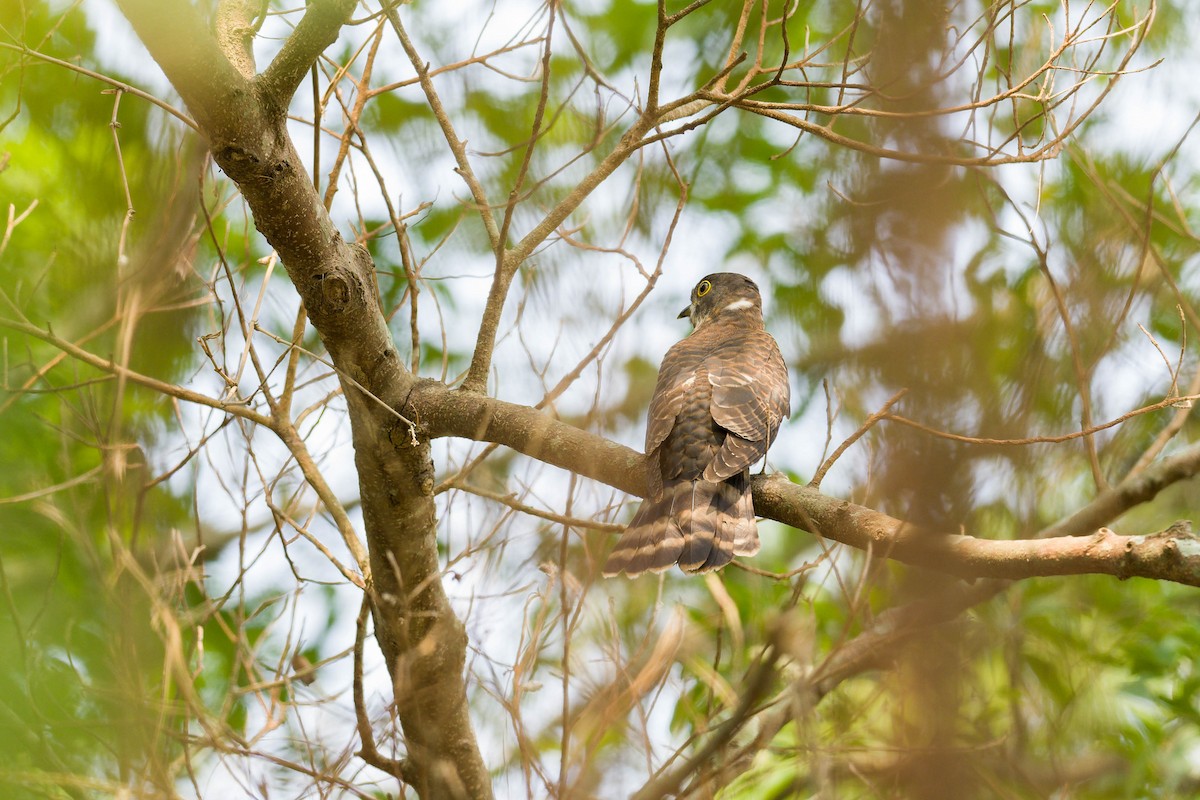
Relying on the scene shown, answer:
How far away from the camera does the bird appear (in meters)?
3.84

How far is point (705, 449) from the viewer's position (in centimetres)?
432

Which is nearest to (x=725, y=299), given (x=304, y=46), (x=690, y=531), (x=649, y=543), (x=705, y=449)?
(x=705, y=449)

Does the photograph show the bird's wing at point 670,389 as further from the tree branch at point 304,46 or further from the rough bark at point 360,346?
the tree branch at point 304,46

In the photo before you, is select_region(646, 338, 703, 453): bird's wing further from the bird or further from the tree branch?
the tree branch

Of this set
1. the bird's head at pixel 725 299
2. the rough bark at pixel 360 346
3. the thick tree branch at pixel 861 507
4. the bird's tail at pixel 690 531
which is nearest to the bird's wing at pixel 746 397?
the bird's tail at pixel 690 531

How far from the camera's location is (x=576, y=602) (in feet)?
8.25

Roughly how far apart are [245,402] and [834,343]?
10.4 feet

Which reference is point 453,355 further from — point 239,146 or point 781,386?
point 239,146

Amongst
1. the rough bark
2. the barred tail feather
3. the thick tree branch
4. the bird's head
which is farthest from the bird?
the rough bark

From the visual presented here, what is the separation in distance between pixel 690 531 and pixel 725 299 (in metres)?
2.85

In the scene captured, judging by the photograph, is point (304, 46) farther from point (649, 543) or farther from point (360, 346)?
point (649, 543)

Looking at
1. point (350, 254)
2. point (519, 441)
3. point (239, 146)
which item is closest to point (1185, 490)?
point (519, 441)

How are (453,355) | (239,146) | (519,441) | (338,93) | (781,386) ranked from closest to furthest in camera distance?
(239,146) < (519,441) < (338,93) < (781,386) < (453,355)

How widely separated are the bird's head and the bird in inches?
21.1
